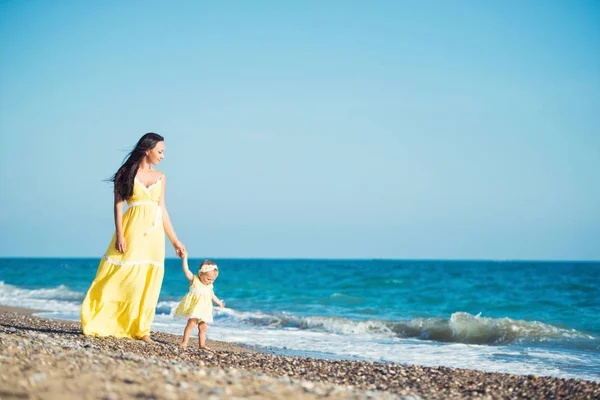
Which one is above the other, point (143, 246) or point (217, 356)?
point (143, 246)

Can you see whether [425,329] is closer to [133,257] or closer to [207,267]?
[207,267]

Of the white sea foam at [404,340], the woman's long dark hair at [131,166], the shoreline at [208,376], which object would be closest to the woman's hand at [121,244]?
the woman's long dark hair at [131,166]

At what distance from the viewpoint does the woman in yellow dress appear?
7.32 m

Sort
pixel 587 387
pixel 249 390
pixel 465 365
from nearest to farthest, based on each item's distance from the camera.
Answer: pixel 249 390 → pixel 587 387 → pixel 465 365

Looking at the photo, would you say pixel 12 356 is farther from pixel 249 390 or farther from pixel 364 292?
pixel 364 292

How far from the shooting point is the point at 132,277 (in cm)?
732

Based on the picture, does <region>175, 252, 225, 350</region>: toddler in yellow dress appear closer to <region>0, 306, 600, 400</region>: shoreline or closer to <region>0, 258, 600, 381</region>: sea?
<region>0, 306, 600, 400</region>: shoreline

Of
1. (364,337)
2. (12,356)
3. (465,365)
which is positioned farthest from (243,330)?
(12,356)

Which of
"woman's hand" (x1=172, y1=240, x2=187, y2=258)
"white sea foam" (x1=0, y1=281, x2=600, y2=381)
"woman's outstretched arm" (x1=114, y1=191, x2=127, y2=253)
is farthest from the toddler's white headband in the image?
"white sea foam" (x1=0, y1=281, x2=600, y2=381)

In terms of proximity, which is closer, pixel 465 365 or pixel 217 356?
pixel 217 356

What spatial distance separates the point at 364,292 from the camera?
91.1 ft

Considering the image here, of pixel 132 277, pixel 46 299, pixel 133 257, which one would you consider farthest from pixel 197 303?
pixel 46 299

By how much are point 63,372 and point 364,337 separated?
837cm

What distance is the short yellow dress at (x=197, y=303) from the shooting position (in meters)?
7.61
